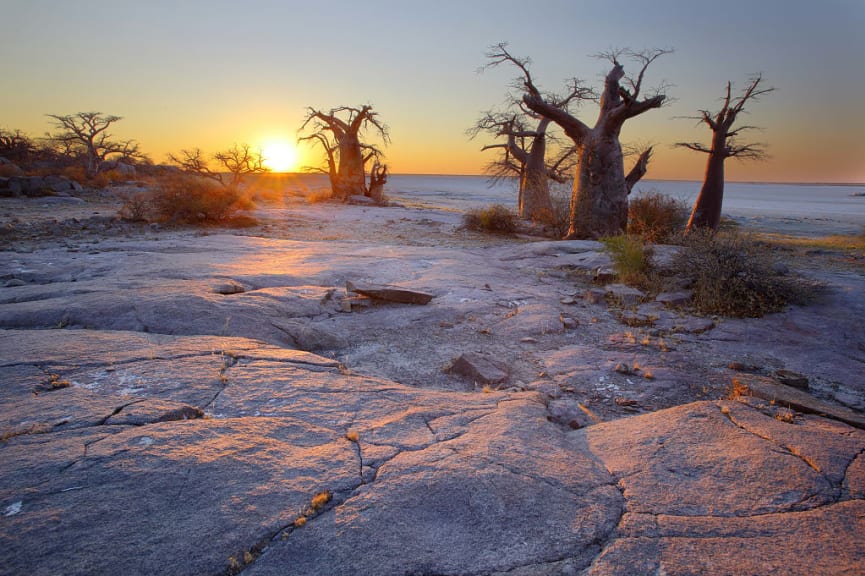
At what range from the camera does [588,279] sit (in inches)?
281

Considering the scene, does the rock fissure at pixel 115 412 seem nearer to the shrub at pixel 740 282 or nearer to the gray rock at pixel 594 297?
the gray rock at pixel 594 297

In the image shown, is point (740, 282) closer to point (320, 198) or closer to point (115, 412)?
point (115, 412)

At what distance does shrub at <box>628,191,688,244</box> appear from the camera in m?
11.1

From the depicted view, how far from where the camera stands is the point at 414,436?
7.44 feet

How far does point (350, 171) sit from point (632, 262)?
18.0 metres

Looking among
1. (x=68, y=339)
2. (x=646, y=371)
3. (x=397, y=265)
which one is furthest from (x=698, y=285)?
(x=68, y=339)

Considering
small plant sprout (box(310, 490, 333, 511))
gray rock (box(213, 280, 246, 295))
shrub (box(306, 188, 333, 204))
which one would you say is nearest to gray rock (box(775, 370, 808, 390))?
small plant sprout (box(310, 490, 333, 511))

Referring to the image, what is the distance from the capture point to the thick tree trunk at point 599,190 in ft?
34.0

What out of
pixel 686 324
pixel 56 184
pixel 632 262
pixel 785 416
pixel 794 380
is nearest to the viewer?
pixel 785 416

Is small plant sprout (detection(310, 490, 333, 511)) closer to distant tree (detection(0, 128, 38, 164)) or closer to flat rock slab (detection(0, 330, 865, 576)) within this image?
flat rock slab (detection(0, 330, 865, 576))

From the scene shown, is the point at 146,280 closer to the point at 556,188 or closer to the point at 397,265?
the point at 397,265

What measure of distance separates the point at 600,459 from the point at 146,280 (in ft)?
16.1

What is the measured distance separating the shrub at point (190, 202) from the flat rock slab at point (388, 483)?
1044 centimetres

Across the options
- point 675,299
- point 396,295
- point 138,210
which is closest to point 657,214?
point 675,299
